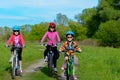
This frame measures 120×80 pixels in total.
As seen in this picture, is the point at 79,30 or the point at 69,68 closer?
the point at 69,68

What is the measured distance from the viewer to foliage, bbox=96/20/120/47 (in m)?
75.3

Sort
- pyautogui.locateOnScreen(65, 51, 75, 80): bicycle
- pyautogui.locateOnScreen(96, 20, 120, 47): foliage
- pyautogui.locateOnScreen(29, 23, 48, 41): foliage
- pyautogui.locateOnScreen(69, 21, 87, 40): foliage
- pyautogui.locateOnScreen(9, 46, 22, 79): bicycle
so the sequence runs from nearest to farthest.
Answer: pyautogui.locateOnScreen(65, 51, 75, 80): bicycle → pyautogui.locateOnScreen(9, 46, 22, 79): bicycle → pyautogui.locateOnScreen(96, 20, 120, 47): foliage → pyautogui.locateOnScreen(69, 21, 87, 40): foliage → pyautogui.locateOnScreen(29, 23, 48, 41): foliage

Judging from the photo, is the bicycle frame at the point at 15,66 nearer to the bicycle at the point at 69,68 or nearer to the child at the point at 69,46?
the child at the point at 69,46

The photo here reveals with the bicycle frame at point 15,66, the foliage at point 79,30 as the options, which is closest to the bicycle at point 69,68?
the bicycle frame at point 15,66

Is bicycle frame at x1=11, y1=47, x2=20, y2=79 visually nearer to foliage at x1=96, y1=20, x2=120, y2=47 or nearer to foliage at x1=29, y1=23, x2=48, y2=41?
foliage at x1=96, y1=20, x2=120, y2=47

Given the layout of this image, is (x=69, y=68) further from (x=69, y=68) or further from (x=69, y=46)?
(x=69, y=46)

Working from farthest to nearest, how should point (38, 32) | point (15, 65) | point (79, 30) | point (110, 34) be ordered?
point (38, 32) < point (79, 30) < point (110, 34) < point (15, 65)

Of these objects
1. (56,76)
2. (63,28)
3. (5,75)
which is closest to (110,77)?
(56,76)

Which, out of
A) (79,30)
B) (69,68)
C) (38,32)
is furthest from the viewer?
(38,32)

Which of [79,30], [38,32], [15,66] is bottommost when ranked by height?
[15,66]

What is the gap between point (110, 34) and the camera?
252 feet

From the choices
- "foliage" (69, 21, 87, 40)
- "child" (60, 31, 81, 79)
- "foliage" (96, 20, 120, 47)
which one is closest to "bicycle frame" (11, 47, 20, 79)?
"child" (60, 31, 81, 79)

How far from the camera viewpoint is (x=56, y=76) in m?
14.8

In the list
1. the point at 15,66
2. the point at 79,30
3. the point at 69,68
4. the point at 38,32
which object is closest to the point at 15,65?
the point at 15,66
